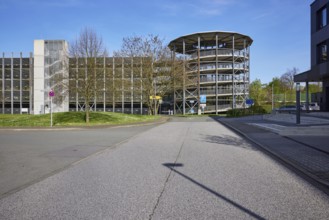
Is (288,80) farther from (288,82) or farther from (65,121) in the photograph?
(65,121)

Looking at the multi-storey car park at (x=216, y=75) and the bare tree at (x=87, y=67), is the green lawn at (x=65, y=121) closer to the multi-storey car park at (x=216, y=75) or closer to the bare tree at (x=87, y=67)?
the bare tree at (x=87, y=67)

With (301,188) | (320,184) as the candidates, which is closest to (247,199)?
(301,188)

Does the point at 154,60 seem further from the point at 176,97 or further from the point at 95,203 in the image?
the point at 95,203

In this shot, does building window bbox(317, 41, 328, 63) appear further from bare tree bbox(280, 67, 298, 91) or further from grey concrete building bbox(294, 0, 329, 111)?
bare tree bbox(280, 67, 298, 91)

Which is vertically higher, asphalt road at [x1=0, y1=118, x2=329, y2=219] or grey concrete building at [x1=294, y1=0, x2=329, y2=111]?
grey concrete building at [x1=294, y1=0, x2=329, y2=111]

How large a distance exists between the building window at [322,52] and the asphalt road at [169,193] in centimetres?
2520

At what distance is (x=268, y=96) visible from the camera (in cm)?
8606

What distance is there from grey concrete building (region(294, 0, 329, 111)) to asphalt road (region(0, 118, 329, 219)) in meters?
24.9

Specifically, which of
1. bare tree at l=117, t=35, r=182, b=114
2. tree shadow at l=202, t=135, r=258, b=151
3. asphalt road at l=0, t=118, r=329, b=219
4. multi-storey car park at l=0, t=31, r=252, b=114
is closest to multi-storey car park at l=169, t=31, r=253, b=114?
multi-storey car park at l=0, t=31, r=252, b=114

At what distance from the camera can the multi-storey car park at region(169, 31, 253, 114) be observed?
198 ft

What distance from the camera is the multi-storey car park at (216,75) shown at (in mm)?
60281

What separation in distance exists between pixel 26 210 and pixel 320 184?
5.57 metres

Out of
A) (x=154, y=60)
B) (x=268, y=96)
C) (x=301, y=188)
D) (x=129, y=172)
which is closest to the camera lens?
(x=301, y=188)

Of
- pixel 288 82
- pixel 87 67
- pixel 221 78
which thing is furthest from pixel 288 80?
pixel 87 67
